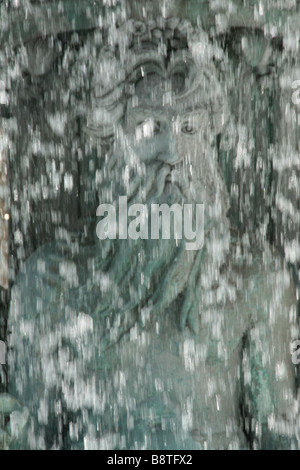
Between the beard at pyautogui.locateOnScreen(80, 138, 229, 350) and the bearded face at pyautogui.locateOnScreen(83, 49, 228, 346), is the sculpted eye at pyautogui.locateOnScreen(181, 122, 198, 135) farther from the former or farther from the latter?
the beard at pyautogui.locateOnScreen(80, 138, 229, 350)

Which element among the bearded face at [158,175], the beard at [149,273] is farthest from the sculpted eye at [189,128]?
the beard at [149,273]

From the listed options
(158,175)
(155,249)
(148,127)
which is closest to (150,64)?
(148,127)

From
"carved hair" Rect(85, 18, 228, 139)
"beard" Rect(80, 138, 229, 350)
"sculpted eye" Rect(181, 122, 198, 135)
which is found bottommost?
"beard" Rect(80, 138, 229, 350)

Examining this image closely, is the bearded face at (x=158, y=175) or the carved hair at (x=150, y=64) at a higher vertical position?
the carved hair at (x=150, y=64)

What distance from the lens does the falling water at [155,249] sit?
3188 millimetres

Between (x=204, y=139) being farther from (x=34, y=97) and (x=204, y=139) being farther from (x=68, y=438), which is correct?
(x=68, y=438)

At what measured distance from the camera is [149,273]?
3189mm

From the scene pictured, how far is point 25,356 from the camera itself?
321cm

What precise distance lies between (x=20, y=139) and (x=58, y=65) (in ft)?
1.13

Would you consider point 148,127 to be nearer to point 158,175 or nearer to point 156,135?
point 156,135

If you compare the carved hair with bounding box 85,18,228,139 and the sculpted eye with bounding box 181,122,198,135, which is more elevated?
the carved hair with bounding box 85,18,228,139

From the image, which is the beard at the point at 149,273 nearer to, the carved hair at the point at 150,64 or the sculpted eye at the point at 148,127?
the sculpted eye at the point at 148,127

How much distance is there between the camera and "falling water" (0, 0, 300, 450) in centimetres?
319

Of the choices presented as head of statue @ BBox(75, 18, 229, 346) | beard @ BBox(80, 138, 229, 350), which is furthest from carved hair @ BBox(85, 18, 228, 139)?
beard @ BBox(80, 138, 229, 350)
